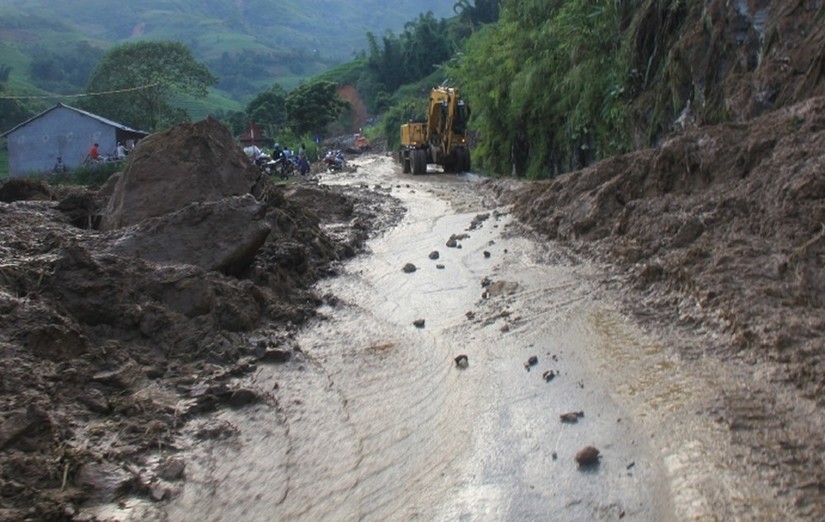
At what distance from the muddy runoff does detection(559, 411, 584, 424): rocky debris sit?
11mm

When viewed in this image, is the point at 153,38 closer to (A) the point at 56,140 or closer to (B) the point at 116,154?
(A) the point at 56,140

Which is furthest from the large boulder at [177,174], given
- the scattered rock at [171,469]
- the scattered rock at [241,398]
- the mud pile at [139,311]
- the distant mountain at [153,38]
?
the distant mountain at [153,38]

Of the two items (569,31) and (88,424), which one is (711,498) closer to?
(88,424)

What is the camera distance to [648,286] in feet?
29.3

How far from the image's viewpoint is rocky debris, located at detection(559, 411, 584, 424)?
602 cm

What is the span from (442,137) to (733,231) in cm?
2454

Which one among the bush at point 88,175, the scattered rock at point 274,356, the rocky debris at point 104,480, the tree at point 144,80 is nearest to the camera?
the rocky debris at point 104,480

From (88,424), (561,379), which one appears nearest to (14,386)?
(88,424)

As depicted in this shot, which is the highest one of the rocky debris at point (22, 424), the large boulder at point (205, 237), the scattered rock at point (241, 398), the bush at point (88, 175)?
the large boulder at point (205, 237)

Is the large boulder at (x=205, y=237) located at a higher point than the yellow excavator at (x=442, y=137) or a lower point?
lower

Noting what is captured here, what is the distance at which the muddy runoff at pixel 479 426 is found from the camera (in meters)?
4.99

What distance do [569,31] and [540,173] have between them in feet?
Answer: 15.4

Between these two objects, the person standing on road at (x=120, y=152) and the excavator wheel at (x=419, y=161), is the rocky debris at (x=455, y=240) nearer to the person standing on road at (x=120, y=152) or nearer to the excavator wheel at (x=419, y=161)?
→ the excavator wheel at (x=419, y=161)

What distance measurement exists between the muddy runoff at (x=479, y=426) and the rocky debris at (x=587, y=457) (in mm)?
26
